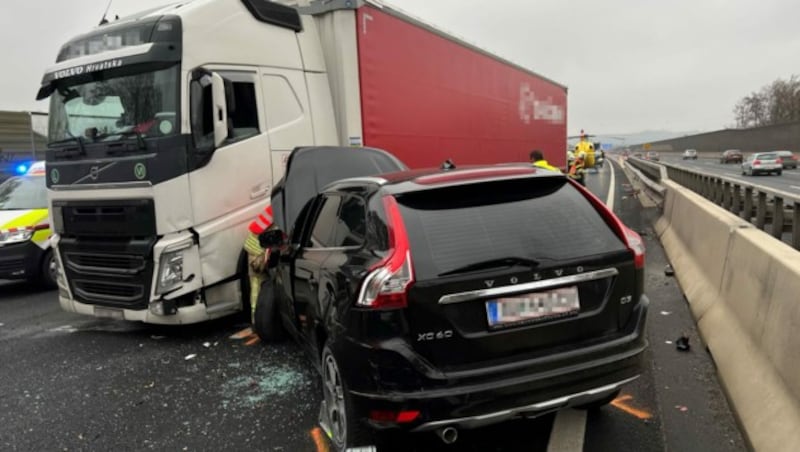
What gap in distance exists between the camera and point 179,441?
144 inches

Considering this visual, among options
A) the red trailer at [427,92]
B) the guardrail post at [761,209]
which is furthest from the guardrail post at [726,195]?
the red trailer at [427,92]

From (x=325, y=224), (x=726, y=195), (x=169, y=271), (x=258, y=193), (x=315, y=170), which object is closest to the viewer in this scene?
(x=325, y=224)

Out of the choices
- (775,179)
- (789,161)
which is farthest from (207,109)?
(789,161)

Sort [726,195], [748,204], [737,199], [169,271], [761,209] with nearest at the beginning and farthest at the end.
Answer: [169,271] < [761,209] < [748,204] < [737,199] < [726,195]

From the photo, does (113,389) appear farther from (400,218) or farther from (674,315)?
(674,315)

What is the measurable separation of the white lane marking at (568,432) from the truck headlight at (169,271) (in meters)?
3.75

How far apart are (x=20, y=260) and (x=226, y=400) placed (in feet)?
19.5

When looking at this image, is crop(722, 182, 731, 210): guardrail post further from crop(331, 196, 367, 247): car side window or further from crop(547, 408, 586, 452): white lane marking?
crop(331, 196, 367, 247): car side window

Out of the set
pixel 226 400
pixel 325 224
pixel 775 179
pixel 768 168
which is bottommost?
pixel 775 179

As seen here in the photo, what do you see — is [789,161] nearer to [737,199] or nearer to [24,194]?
[737,199]

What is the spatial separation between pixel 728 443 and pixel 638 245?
120cm

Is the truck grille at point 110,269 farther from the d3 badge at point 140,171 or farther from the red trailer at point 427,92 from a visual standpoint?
the red trailer at point 427,92

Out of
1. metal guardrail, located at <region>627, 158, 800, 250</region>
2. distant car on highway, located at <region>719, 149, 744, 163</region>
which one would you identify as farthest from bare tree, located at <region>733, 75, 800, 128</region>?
metal guardrail, located at <region>627, 158, 800, 250</region>

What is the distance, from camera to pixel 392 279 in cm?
270
